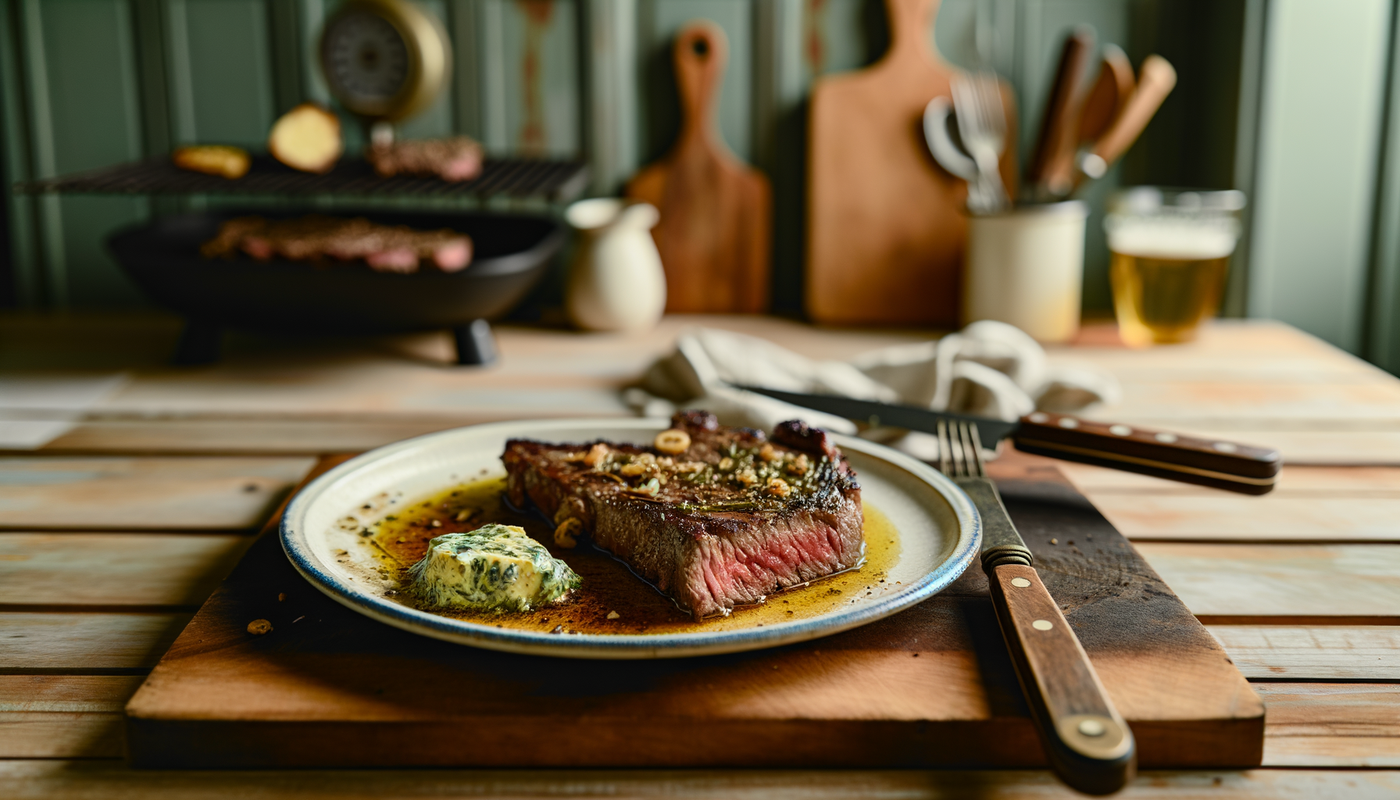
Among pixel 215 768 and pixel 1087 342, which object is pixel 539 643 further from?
pixel 1087 342

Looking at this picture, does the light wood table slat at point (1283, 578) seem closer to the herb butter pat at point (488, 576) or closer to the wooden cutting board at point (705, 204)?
the herb butter pat at point (488, 576)

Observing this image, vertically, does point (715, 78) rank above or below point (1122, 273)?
above

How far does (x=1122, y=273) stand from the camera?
78.3 inches

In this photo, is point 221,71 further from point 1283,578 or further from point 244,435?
point 1283,578

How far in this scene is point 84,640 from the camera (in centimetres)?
90

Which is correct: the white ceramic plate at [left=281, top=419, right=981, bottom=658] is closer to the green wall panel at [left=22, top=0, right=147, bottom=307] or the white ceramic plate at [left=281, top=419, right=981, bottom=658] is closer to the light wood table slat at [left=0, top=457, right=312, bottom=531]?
the light wood table slat at [left=0, top=457, right=312, bottom=531]

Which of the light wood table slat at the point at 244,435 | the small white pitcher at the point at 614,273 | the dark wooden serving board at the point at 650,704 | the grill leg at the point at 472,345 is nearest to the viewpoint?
the dark wooden serving board at the point at 650,704

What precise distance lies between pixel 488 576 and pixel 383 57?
162 cm

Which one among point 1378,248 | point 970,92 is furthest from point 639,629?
point 1378,248

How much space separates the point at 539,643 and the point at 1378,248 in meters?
1.94

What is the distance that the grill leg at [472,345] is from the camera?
185 cm

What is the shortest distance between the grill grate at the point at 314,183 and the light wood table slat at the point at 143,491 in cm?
45

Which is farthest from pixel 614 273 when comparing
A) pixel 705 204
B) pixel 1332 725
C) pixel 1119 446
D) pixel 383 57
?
pixel 1332 725

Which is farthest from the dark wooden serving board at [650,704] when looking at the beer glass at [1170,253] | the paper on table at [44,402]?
the beer glass at [1170,253]
